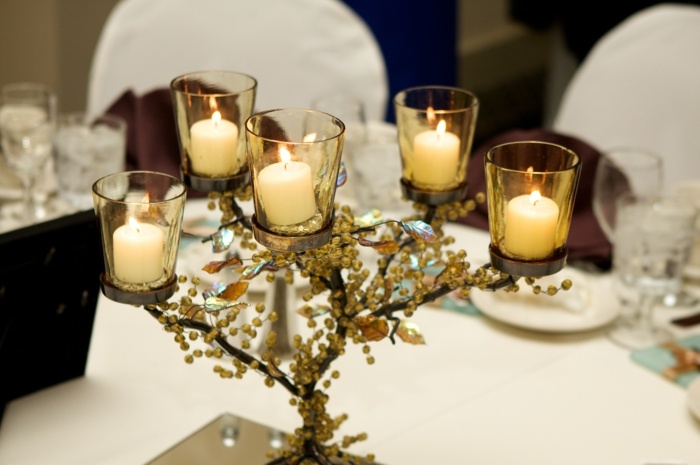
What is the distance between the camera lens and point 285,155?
788 millimetres

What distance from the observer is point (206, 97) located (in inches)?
39.2

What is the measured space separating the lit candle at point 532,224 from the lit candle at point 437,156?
18 centimetres

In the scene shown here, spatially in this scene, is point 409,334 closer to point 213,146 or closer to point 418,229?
point 418,229

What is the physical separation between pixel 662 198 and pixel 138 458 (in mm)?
793

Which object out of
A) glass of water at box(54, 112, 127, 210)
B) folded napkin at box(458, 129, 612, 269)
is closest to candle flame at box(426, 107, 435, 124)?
folded napkin at box(458, 129, 612, 269)

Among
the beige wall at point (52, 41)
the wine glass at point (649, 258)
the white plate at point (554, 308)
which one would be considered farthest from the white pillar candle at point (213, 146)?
the beige wall at point (52, 41)

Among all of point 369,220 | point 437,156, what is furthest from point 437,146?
point 369,220

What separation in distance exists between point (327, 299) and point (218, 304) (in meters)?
0.12

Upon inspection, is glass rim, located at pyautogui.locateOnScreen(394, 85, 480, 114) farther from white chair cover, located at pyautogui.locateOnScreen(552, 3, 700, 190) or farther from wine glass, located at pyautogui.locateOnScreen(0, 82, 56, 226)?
white chair cover, located at pyautogui.locateOnScreen(552, 3, 700, 190)

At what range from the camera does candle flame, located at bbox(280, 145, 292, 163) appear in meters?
0.78

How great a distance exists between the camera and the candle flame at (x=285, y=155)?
0.78m

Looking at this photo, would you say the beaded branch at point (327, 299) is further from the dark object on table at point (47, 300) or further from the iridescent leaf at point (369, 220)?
the dark object on table at point (47, 300)

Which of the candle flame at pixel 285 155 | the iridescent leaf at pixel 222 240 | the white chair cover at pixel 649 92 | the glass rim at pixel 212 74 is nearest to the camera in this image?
the candle flame at pixel 285 155

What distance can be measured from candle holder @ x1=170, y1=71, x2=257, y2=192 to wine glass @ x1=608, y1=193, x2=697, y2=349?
1.96ft
